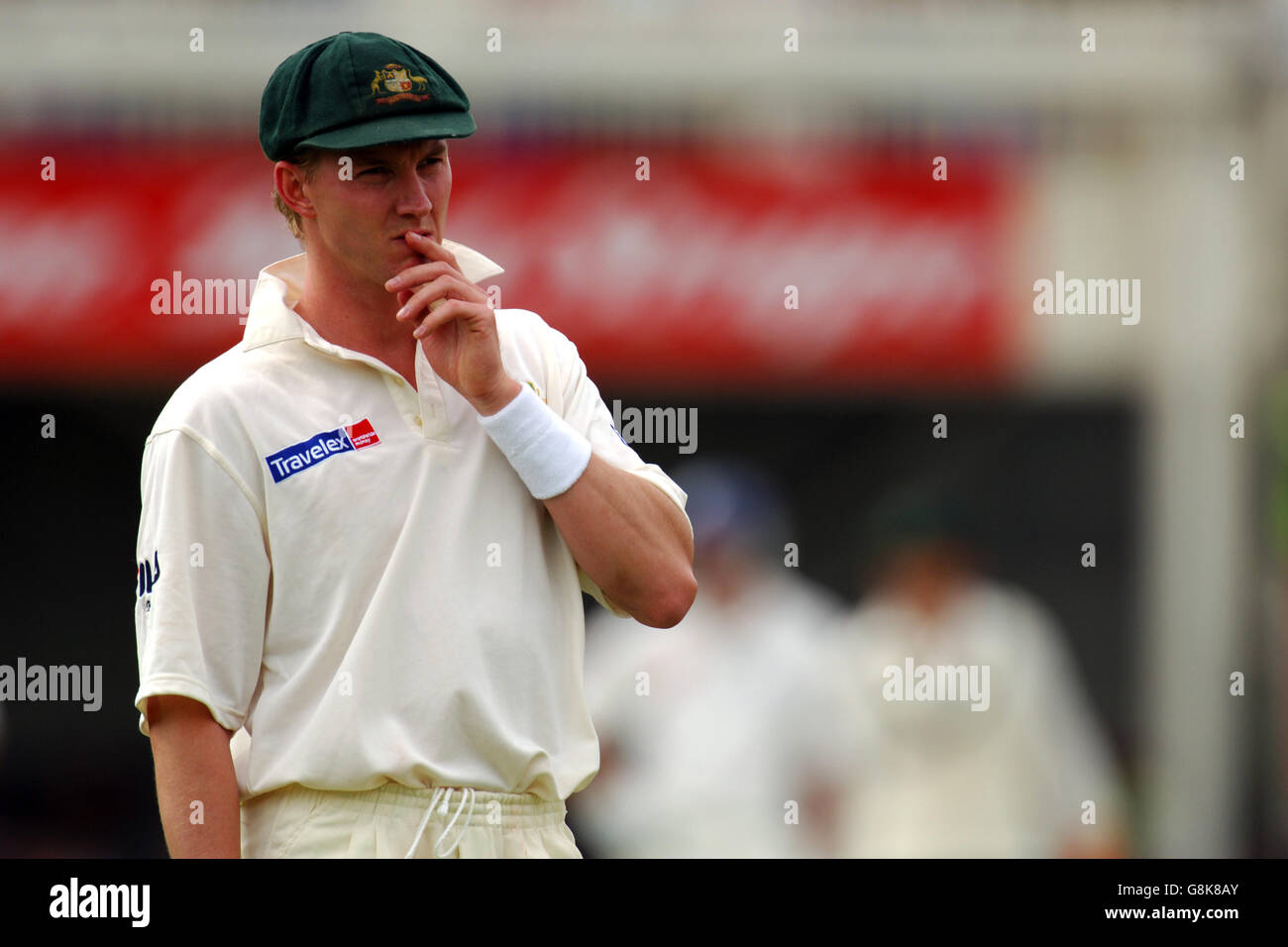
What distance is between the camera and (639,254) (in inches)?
443

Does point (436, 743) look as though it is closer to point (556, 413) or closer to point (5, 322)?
point (556, 413)

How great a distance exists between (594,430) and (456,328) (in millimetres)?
348

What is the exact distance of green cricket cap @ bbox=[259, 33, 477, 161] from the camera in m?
2.92

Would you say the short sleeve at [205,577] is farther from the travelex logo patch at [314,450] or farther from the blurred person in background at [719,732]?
the blurred person in background at [719,732]

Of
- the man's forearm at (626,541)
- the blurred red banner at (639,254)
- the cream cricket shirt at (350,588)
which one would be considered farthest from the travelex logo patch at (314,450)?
the blurred red banner at (639,254)

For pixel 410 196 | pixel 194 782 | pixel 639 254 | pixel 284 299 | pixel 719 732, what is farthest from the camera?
pixel 639 254

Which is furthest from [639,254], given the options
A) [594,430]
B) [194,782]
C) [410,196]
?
[194,782]

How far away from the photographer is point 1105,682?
11797 millimetres

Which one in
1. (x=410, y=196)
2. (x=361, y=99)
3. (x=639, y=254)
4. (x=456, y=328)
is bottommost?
(x=456, y=328)

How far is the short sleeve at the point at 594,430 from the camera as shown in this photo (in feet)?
10.1

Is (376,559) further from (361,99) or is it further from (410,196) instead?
(361,99)

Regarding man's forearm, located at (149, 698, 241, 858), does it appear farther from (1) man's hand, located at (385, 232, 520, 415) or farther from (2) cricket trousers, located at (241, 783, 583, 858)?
(1) man's hand, located at (385, 232, 520, 415)

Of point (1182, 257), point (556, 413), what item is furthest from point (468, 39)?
point (556, 413)

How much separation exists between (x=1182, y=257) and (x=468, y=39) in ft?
14.8
